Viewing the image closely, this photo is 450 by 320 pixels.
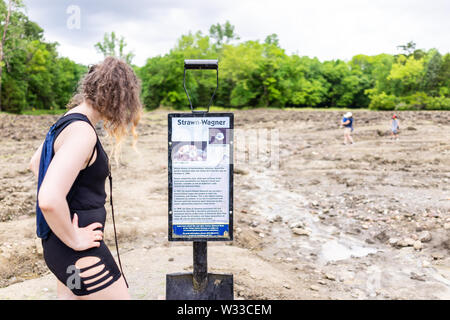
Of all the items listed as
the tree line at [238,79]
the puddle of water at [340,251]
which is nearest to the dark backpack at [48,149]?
the puddle of water at [340,251]

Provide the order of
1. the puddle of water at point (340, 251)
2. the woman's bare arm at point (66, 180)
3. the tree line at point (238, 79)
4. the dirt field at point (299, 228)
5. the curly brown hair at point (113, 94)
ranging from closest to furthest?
the woman's bare arm at point (66, 180)
the curly brown hair at point (113, 94)
the dirt field at point (299, 228)
the puddle of water at point (340, 251)
the tree line at point (238, 79)

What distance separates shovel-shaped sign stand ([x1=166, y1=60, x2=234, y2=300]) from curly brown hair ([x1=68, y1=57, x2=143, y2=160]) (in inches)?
24.2

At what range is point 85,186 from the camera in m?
2.12

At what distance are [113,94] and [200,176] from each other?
3.39 ft

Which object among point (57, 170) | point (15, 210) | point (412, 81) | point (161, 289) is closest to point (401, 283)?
point (161, 289)

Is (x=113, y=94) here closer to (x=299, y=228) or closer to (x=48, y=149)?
(x=48, y=149)

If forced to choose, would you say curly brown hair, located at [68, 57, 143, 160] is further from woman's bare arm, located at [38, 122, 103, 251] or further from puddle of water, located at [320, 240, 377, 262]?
puddle of water, located at [320, 240, 377, 262]

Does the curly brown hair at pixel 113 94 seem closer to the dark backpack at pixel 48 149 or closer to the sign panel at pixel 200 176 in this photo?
the dark backpack at pixel 48 149

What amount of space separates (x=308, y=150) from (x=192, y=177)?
550 inches

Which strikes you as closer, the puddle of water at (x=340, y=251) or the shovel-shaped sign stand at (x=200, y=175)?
the shovel-shaped sign stand at (x=200, y=175)

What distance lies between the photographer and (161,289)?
430 cm

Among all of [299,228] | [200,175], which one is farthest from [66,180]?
[299,228]

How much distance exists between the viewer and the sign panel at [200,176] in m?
2.95

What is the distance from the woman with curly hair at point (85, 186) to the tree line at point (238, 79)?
40.4 m
